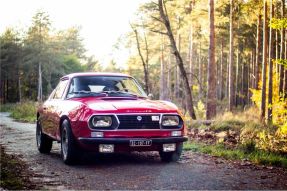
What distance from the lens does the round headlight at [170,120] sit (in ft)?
26.0

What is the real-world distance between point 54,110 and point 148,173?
2982 mm

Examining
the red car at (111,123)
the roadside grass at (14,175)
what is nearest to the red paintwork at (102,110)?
A: the red car at (111,123)

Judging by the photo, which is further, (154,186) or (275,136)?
(275,136)

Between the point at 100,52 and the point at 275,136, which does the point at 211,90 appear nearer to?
the point at 275,136

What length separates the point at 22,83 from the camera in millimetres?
68688

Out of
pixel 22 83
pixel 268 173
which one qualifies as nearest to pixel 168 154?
pixel 268 173

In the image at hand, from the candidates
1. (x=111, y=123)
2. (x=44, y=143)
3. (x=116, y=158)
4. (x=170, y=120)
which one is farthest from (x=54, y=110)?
(x=170, y=120)

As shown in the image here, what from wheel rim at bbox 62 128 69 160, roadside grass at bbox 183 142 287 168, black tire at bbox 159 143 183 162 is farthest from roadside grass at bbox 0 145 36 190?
roadside grass at bbox 183 142 287 168

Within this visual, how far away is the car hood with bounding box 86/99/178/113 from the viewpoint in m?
7.66

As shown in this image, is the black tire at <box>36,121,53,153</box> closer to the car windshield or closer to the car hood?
the car windshield

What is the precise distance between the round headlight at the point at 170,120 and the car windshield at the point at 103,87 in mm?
1311

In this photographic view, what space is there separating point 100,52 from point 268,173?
85.6 m

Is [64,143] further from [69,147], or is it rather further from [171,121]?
[171,121]

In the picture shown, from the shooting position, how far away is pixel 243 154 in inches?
373
